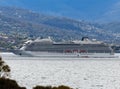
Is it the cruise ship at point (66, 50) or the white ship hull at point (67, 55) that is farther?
the cruise ship at point (66, 50)

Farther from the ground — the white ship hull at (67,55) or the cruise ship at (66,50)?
the cruise ship at (66,50)

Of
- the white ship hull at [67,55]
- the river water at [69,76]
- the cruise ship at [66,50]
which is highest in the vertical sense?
the cruise ship at [66,50]

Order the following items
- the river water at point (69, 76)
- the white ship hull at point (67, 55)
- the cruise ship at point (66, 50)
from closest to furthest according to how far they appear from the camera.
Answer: the river water at point (69, 76) < the white ship hull at point (67, 55) < the cruise ship at point (66, 50)

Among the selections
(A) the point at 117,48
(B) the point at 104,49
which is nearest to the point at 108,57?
(B) the point at 104,49

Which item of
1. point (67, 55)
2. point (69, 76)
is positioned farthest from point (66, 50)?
point (69, 76)

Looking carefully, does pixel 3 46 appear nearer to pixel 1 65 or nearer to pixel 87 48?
pixel 87 48

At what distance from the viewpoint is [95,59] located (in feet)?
467

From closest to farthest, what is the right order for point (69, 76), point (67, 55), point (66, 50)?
point (69, 76), point (66, 50), point (67, 55)

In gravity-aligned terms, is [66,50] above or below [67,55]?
above

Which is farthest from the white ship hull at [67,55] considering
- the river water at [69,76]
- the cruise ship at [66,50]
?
the river water at [69,76]

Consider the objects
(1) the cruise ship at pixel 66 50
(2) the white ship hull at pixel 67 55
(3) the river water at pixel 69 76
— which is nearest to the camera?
(3) the river water at pixel 69 76

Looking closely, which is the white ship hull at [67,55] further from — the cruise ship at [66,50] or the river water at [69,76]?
the river water at [69,76]

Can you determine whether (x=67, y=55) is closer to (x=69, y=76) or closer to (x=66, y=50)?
(x=66, y=50)

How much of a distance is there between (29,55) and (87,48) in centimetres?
1540
